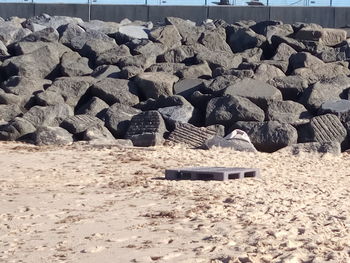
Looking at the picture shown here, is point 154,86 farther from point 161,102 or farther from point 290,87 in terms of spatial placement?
point 290,87

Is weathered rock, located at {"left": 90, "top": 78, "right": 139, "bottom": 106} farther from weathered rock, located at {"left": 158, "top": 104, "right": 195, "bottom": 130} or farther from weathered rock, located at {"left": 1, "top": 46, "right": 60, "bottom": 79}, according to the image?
weathered rock, located at {"left": 1, "top": 46, "right": 60, "bottom": 79}

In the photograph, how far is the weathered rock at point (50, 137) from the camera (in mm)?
13789

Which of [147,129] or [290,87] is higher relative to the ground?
[290,87]

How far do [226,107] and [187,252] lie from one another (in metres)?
7.85

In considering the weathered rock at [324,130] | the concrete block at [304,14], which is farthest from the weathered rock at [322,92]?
the concrete block at [304,14]

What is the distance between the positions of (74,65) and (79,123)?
12.1 feet

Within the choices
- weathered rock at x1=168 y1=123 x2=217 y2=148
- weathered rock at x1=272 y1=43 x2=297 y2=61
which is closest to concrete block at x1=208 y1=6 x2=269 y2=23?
weathered rock at x1=272 y1=43 x2=297 y2=61

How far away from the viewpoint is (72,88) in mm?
16531

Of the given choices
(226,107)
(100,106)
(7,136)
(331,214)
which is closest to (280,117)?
(226,107)

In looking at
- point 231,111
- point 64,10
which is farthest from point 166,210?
point 64,10

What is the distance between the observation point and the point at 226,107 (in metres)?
14.7

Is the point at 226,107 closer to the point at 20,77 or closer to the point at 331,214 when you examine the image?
the point at 20,77

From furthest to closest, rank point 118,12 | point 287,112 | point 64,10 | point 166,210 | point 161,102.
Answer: point 64,10, point 118,12, point 161,102, point 287,112, point 166,210

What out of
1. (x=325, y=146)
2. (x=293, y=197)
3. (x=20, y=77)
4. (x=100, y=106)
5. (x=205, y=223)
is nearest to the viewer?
(x=205, y=223)
